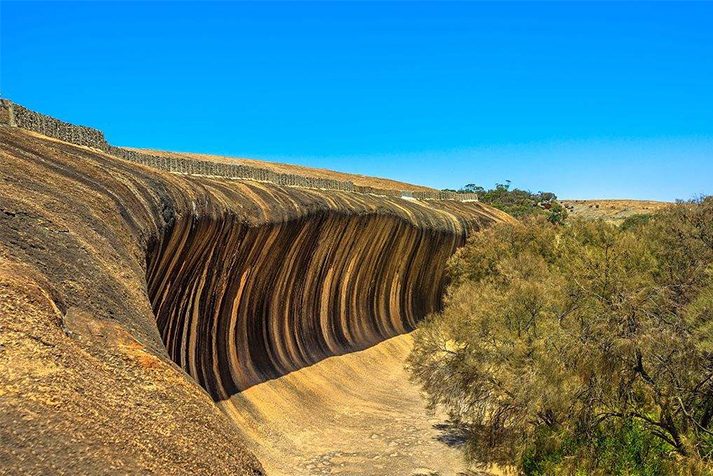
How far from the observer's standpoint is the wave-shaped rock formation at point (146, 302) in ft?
16.6

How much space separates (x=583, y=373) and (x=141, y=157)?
12741 millimetres

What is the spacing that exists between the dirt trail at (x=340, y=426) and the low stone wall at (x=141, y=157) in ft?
24.0

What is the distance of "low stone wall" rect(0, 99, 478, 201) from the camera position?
1233cm

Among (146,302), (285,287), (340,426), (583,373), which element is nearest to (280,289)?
(285,287)

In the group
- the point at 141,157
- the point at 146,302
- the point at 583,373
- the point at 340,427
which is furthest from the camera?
the point at 340,427

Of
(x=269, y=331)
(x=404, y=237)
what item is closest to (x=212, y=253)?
(x=269, y=331)

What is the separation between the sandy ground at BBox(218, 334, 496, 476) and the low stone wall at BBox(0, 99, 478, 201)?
7.28 m

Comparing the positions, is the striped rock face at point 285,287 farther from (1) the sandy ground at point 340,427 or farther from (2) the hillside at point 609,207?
(2) the hillside at point 609,207

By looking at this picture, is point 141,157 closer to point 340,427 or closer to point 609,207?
point 340,427

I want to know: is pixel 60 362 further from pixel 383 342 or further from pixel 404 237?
pixel 404 237

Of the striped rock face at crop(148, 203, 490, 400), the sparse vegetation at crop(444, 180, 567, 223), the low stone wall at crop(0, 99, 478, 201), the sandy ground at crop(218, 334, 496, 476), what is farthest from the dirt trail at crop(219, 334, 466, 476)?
the sparse vegetation at crop(444, 180, 567, 223)

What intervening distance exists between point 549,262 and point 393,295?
8.51 metres

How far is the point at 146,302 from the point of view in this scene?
8.59 meters

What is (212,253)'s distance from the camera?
60.8 ft
